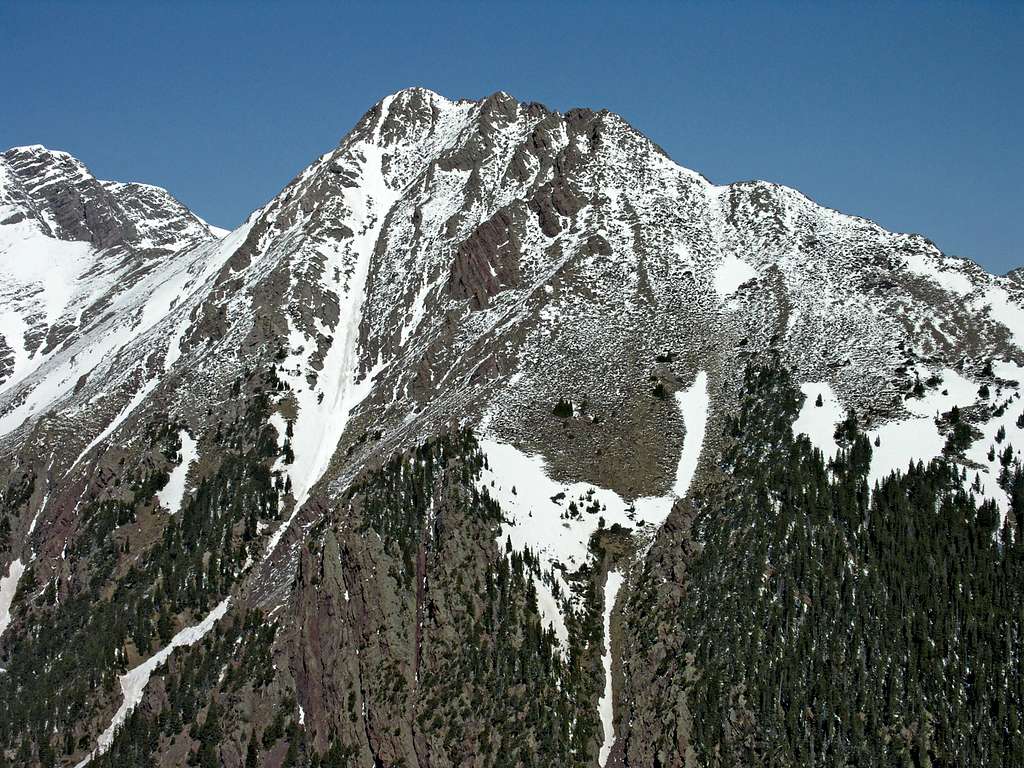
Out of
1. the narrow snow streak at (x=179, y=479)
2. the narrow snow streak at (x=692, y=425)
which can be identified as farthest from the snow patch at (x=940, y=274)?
the narrow snow streak at (x=179, y=479)

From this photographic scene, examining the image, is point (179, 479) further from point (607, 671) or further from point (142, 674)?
point (607, 671)

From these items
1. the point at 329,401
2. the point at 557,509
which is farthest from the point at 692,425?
the point at 329,401

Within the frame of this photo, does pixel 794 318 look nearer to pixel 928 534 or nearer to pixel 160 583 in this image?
pixel 928 534

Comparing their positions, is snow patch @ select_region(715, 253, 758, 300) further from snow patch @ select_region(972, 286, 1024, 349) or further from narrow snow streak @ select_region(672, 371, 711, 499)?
snow patch @ select_region(972, 286, 1024, 349)

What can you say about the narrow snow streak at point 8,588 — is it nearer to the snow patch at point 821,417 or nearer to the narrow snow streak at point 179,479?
the narrow snow streak at point 179,479

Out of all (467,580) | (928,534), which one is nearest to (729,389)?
(928,534)

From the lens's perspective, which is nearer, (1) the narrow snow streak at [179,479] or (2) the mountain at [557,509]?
(2) the mountain at [557,509]
